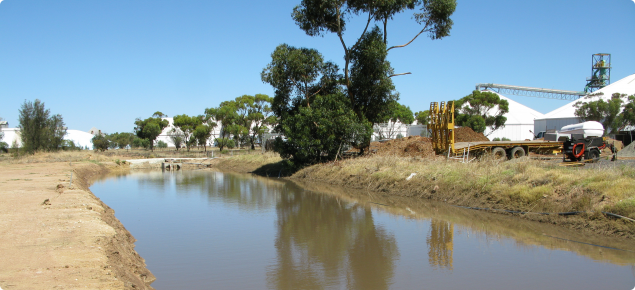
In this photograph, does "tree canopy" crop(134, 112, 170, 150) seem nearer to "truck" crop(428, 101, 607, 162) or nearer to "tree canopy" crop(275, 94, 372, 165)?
"tree canopy" crop(275, 94, 372, 165)

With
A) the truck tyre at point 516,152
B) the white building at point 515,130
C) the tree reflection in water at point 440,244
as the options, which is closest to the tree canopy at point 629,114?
the white building at point 515,130

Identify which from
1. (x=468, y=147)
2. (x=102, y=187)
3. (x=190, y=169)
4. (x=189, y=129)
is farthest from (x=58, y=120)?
(x=468, y=147)

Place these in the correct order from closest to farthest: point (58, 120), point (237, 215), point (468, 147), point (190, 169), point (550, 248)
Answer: point (550, 248) → point (237, 215) → point (468, 147) → point (190, 169) → point (58, 120)

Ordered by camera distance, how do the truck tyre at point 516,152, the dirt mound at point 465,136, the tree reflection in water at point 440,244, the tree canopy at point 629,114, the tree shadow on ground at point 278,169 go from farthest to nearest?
the tree canopy at point 629,114, the tree shadow on ground at point 278,169, the dirt mound at point 465,136, the truck tyre at point 516,152, the tree reflection in water at point 440,244

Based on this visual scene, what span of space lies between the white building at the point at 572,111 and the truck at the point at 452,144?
19957 millimetres

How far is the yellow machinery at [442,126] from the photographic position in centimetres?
2017

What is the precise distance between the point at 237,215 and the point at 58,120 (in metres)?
42.5

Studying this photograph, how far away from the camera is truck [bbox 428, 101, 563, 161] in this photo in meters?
20.2

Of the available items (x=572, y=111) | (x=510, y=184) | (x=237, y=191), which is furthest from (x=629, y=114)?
(x=237, y=191)

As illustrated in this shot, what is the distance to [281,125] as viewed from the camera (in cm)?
2717

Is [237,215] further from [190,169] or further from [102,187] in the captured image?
[190,169]

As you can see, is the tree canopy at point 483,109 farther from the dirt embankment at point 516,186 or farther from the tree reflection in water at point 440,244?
the tree reflection in water at point 440,244

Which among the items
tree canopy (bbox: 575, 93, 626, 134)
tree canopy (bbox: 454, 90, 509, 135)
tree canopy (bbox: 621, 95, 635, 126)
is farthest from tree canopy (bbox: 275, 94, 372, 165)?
tree canopy (bbox: 621, 95, 635, 126)

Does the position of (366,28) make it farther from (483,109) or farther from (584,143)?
(483,109)
